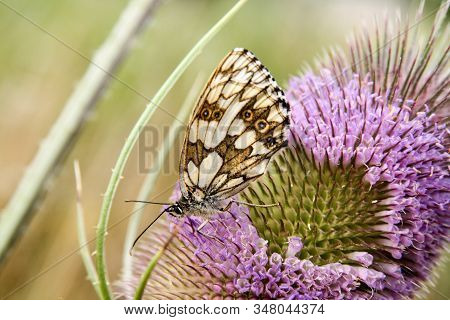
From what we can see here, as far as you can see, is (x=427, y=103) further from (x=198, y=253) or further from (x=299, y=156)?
(x=198, y=253)

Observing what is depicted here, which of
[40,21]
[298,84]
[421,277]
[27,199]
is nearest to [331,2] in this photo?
[40,21]

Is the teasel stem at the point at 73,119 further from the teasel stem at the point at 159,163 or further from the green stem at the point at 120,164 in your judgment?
the teasel stem at the point at 159,163

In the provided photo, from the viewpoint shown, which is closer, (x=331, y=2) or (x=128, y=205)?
(x=128, y=205)

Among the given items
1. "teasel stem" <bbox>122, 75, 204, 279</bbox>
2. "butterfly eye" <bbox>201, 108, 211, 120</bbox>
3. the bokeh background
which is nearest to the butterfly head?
"teasel stem" <bbox>122, 75, 204, 279</bbox>

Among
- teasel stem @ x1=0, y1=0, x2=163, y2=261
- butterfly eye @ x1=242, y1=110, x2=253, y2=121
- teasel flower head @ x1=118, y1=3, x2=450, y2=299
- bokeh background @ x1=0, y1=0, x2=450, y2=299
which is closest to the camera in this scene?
teasel stem @ x1=0, y1=0, x2=163, y2=261

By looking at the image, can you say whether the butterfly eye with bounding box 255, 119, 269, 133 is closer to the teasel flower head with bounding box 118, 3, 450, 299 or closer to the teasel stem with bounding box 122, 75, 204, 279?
the teasel flower head with bounding box 118, 3, 450, 299
